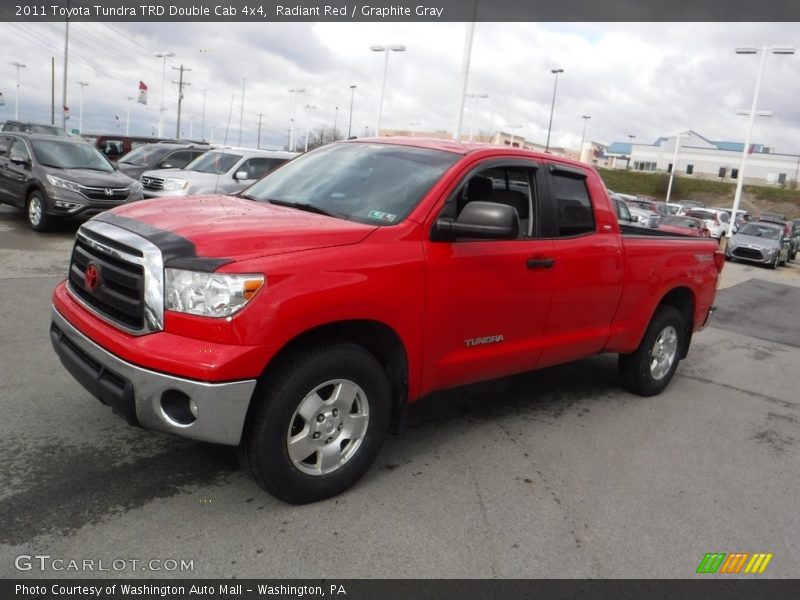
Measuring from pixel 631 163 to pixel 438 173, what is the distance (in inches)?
4239

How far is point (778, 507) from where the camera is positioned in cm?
396

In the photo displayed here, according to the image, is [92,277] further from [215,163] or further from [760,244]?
[760,244]

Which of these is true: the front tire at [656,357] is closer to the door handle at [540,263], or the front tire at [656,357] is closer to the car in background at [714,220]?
the door handle at [540,263]

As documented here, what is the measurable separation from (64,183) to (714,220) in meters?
26.2

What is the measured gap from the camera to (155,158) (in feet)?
62.7

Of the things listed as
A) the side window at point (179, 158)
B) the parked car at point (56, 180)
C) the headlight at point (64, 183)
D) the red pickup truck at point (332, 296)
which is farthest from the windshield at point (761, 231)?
the red pickup truck at point (332, 296)

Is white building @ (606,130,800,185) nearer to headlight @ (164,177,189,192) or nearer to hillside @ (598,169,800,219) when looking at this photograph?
hillside @ (598,169,800,219)

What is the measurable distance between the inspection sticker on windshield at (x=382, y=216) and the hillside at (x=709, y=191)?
8477cm

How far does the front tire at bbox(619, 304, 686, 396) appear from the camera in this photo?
5660mm

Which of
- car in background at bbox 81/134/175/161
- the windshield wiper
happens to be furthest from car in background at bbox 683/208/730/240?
the windshield wiper

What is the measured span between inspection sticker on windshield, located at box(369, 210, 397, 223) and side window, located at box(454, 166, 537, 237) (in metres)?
0.66
